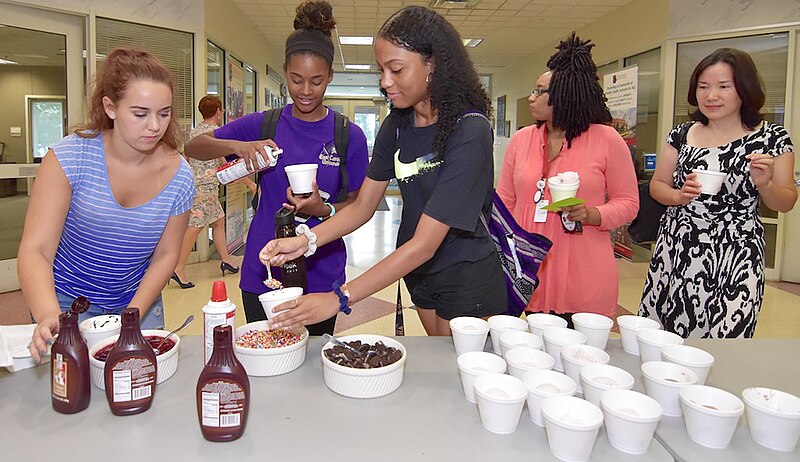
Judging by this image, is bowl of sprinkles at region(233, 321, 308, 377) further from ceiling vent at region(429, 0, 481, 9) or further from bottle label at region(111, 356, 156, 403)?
ceiling vent at region(429, 0, 481, 9)

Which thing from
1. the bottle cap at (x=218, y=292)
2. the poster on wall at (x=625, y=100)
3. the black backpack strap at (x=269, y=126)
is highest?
the poster on wall at (x=625, y=100)

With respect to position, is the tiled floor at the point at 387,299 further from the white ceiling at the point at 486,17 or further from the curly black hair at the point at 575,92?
the white ceiling at the point at 486,17

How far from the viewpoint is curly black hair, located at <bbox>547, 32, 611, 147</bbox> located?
220cm

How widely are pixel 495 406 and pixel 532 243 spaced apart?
0.89m

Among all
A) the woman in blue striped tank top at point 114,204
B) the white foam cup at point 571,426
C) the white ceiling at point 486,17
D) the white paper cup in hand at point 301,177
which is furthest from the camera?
the white ceiling at point 486,17

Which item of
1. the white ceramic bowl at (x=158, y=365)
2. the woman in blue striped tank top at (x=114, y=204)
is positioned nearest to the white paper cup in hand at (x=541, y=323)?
the white ceramic bowl at (x=158, y=365)

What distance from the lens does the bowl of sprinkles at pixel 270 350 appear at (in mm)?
1357

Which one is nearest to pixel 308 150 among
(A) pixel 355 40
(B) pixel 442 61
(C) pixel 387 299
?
(B) pixel 442 61

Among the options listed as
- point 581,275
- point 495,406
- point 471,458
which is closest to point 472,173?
point 495,406

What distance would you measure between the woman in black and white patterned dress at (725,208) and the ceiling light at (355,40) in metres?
7.70

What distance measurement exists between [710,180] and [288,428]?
1723 millimetres

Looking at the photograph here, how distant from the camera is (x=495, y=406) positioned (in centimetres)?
109

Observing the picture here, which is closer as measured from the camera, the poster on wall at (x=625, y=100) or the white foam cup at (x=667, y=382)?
the white foam cup at (x=667, y=382)

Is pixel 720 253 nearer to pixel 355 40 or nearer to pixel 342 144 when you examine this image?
pixel 342 144
